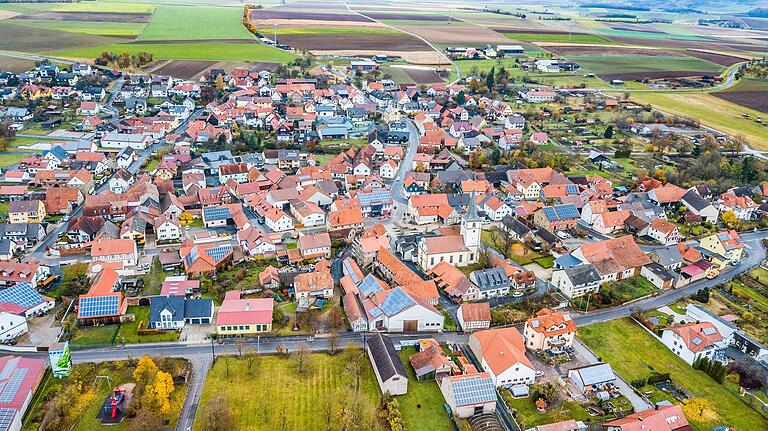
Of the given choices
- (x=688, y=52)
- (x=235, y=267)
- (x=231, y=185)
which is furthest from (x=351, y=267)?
(x=688, y=52)

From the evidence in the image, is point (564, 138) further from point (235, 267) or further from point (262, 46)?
point (262, 46)

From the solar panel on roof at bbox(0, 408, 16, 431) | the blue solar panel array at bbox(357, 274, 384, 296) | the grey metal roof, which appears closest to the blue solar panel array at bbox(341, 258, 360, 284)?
the blue solar panel array at bbox(357, 274, 384, 296)

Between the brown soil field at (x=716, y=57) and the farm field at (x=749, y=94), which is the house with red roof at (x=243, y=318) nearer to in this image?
the farm field at (x=749, y=94)

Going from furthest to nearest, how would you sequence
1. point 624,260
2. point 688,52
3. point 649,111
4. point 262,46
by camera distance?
point 688,52 → point 262,46 → point 649,111 → point 624,260

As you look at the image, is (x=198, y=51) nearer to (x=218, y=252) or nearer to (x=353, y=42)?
(x=353, y=42)

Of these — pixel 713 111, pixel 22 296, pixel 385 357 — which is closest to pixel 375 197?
pixel 385 357

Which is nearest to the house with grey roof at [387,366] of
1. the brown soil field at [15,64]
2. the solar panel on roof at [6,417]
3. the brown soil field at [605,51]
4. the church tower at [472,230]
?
the church tower at [472,230]

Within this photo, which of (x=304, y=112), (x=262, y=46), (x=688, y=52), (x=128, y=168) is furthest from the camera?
(x=688, y=52)
